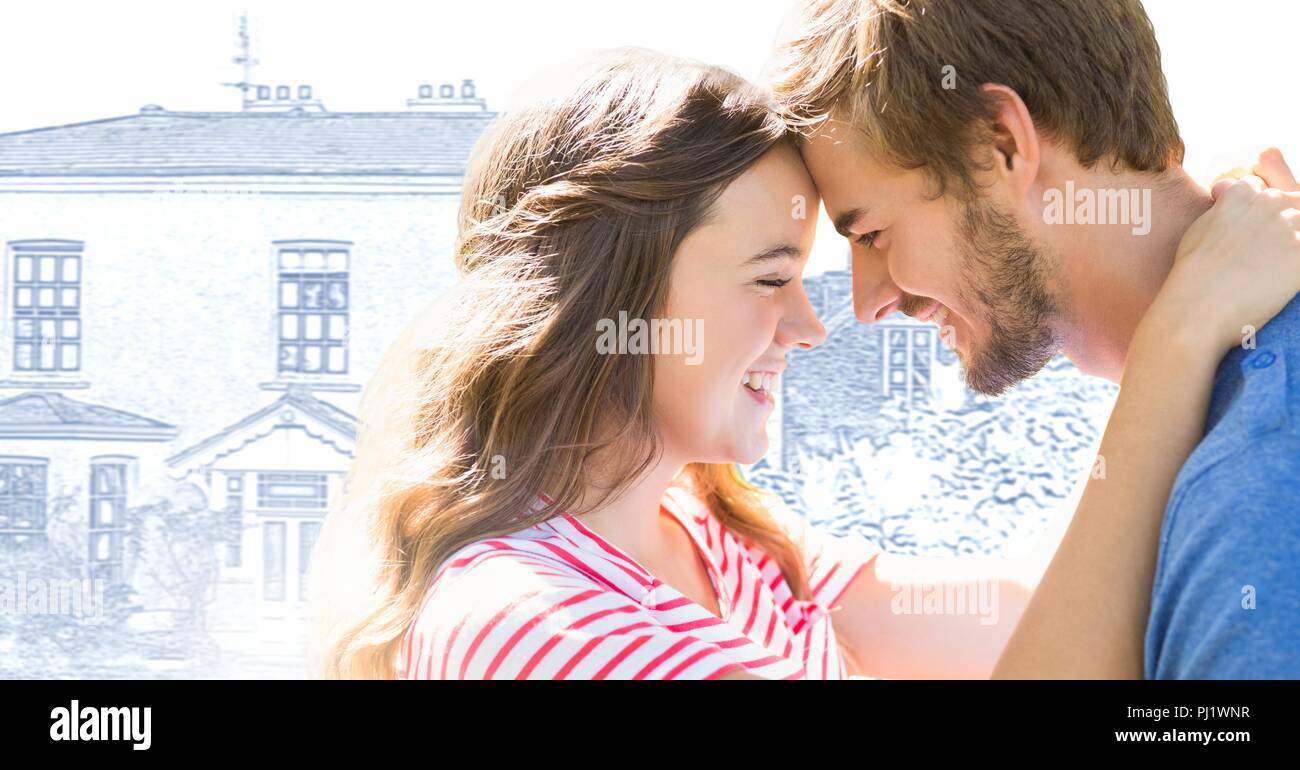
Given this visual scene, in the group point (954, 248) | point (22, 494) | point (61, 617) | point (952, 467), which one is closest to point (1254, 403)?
point (954, 248)

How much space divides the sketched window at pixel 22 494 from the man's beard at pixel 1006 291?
10.3 ft

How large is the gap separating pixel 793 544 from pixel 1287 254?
720 millimetres

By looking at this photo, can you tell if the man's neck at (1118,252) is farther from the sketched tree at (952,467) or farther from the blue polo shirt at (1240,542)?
the sketched tree at (952,467)

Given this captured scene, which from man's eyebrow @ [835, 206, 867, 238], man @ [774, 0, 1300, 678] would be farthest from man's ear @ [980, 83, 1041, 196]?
man's eyebrow @ [835, 206, 867, 238]

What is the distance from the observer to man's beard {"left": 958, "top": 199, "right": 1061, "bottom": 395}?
1.09m

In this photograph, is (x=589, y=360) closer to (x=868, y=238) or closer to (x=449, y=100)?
(x=868, y=238)

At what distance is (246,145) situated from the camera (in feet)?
11.7

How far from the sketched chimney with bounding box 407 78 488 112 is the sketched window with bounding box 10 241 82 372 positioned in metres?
1.49

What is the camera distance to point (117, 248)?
11.7 feet

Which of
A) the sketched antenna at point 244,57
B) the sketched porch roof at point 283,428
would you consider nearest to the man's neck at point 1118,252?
the sketched porch roof at point 283,428

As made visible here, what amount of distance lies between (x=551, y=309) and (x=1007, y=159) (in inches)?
20.7

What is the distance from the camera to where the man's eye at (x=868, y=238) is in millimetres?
1172

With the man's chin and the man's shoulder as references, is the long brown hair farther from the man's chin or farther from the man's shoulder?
the man's shoulder

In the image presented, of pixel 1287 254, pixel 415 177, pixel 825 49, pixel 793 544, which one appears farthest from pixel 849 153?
pixel 415 177
